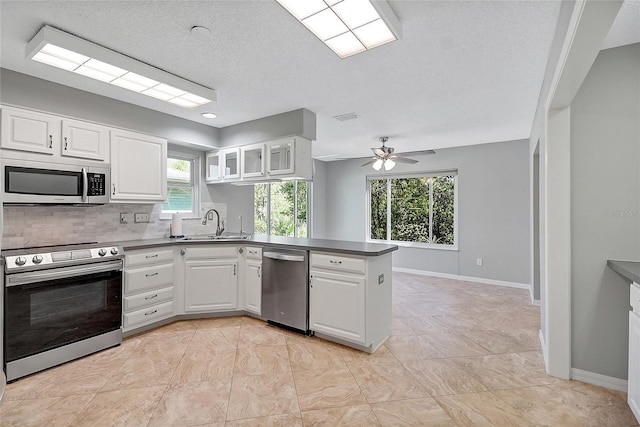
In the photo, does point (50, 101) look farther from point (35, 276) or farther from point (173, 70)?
point (35, 276)

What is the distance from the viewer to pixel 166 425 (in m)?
1.93

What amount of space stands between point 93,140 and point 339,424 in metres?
3.19

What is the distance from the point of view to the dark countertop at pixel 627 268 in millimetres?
1906

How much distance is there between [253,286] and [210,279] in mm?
490

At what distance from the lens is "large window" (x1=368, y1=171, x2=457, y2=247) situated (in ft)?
19.8

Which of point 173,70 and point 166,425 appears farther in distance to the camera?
point 173,70

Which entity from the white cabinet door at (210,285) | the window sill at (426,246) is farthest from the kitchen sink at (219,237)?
the window sill at (426,246)

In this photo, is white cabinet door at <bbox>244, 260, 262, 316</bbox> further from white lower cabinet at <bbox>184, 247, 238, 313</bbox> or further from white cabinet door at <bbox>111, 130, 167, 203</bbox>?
white cabinet door at <bbox>111, 130, 167, 203</bbox>

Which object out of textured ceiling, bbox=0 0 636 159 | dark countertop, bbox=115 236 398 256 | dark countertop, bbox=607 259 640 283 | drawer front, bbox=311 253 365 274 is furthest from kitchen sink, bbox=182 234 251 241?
dark countertop, bbox=607 259 640 283

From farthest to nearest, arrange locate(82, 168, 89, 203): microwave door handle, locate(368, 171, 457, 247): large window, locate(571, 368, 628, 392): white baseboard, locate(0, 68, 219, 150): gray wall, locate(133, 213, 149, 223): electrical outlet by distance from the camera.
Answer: locate(368, 171, 457, 247): large window, locate(133, 213, 149, 223): electrical outlet, locate(82, 168, 89, 203): microwave door handle, locate(0, 68, 219, 150): gray wall, locate(571, 368, 628, 392): white baseboard

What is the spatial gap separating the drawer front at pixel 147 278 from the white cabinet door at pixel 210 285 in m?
0.21

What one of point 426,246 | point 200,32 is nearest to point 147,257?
point 200,32

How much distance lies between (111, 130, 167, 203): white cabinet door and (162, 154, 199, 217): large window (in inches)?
19.6

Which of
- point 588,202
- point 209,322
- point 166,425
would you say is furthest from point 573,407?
point 209,322
